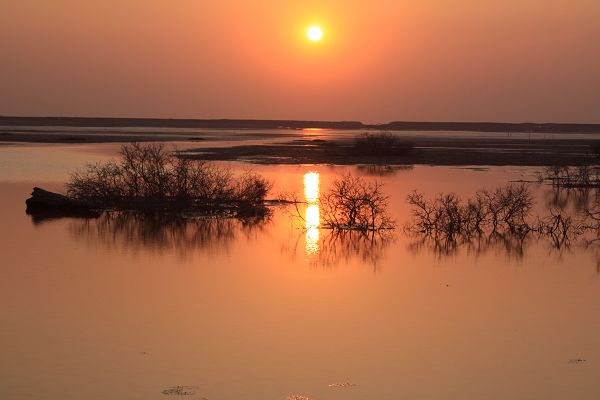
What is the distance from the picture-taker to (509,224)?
2394 cm

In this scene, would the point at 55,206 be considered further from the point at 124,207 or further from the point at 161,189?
the point at 161,189

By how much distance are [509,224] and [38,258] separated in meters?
12.1

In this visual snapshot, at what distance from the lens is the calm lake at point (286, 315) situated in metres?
10.6

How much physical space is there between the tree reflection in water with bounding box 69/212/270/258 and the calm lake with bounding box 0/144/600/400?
0.27 feet

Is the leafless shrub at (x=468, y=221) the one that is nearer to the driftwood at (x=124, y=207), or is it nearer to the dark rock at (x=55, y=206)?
the driftwood at (x=124, y=207)

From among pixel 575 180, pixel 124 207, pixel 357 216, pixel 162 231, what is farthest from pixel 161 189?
pixel 575 180

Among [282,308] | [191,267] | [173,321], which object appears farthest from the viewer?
[191,267]

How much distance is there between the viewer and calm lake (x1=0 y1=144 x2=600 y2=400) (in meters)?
10.6

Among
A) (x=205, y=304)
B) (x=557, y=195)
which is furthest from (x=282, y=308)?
(x=557, y=195)

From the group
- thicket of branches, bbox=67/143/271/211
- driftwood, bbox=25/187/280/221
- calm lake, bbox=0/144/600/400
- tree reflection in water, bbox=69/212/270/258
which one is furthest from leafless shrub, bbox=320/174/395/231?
thicket of branches, bbox=67/143/271/211

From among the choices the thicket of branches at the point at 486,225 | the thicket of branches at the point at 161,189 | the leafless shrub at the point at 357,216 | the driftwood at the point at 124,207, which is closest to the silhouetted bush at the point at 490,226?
the thicket of branches at the point at 486,225

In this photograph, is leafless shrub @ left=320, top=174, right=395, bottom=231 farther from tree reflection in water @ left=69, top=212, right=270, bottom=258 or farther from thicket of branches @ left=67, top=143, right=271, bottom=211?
thicket of branches @ left=67, top=143, right=271, bottom=211

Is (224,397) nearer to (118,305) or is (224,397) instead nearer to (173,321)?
(173,321)

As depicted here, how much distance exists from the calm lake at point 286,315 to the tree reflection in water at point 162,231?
0.27ft
